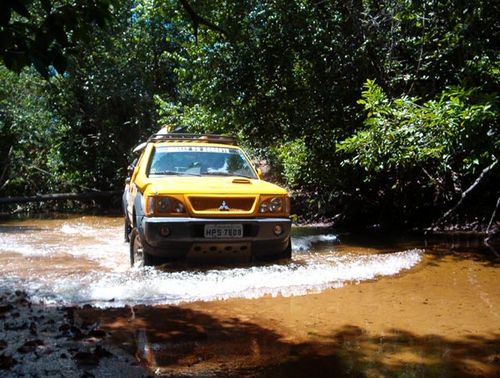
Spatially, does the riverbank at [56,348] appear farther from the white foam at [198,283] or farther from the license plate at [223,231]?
the license plate at [223,231]

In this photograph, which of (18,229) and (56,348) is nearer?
(56,348)

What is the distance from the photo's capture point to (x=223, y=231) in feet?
21.0

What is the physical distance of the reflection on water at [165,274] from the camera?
5.53m

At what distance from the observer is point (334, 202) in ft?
43.1

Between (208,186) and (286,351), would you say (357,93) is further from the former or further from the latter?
Answer: (286,351)

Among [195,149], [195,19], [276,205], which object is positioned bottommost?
[276,205]

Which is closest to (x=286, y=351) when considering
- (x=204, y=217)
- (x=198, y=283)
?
(x=198, y=283)

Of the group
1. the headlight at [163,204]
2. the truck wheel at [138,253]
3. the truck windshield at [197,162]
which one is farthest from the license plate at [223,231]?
the truck windshield at [197,162]

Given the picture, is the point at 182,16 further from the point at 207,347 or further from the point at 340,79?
the point at 207,347

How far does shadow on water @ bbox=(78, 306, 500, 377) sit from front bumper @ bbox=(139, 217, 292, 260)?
1686mm

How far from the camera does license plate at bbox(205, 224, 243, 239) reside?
6.35m

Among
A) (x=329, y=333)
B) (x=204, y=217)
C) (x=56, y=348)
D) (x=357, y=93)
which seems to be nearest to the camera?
(x=56, y=348)

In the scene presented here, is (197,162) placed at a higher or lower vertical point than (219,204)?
higher

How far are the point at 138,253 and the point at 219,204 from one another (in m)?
1.33
